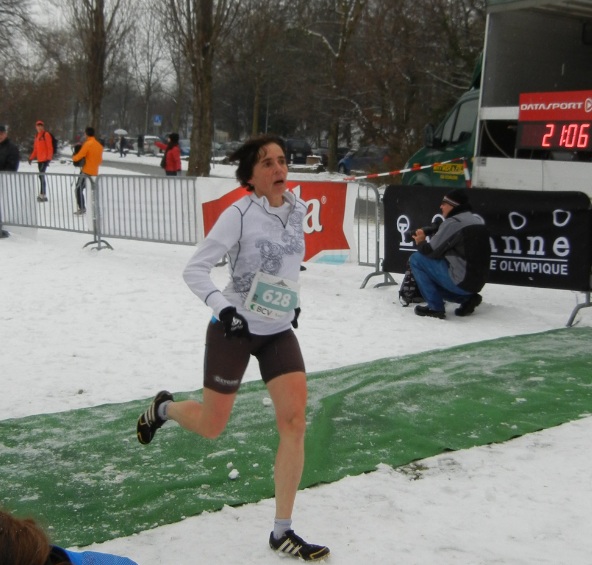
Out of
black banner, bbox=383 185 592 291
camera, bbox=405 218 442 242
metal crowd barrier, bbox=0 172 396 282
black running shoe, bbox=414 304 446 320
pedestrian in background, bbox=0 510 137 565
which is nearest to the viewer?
pedestrian in background, bbox=0 510 137 565

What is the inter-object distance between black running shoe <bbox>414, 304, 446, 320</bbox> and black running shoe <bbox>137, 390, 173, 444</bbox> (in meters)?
5.02

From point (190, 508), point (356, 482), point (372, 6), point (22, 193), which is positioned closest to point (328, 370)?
point (356, 482)

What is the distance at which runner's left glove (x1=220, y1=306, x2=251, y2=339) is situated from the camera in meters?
3.64

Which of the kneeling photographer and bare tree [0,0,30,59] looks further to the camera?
bare tree [0,0,30,59]

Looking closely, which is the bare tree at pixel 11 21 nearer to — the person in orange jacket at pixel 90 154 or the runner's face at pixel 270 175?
the person in orange jacket at pixel 90 154

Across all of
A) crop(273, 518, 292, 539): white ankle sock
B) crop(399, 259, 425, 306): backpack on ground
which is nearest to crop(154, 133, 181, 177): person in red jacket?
crop(399, 259, 425, 306): backpack on ground

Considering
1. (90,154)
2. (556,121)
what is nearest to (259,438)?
(556,121)

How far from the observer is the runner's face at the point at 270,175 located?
3.91m

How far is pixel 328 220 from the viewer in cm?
1094

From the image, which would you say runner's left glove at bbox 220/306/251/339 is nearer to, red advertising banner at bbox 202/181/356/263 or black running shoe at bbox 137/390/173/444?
black running shoe at bbox 137/390/173/444

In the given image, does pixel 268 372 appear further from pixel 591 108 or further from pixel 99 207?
pixel 99 207

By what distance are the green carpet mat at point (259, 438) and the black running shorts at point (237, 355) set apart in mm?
819

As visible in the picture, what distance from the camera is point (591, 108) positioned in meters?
9.91

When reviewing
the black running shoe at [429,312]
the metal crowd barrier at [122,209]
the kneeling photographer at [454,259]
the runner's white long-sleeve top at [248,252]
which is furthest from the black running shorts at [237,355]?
the metal crowd barrier at [122,209]
